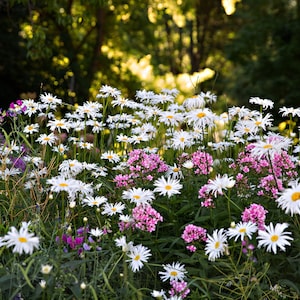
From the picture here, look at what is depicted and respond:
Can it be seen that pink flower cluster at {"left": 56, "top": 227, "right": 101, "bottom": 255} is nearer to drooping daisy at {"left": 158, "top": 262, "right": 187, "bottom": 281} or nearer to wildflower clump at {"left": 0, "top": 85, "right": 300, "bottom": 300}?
wildflower clump at {"left": 0, "top": 85, "right": 300, "bottom": 300}

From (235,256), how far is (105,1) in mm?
4285

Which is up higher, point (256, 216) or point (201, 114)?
point (201, 114)

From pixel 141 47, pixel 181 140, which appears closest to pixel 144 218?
pixel 181 140

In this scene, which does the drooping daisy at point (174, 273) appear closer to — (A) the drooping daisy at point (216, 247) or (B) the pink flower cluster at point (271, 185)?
(A) the drooping daisy at point (216, 247)

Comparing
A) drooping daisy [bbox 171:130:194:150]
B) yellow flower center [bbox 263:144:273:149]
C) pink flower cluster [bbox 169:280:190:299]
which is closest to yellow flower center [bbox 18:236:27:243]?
pink flower cluster [bbox 169:280:190:299]

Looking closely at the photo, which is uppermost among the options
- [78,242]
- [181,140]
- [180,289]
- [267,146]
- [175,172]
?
[267,146]

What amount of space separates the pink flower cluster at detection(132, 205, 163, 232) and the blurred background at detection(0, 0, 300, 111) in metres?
3.55

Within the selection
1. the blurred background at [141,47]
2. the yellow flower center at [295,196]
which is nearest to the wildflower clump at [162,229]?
the yellow flower center at [295,196]

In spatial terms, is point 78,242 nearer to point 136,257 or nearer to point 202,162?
point 136,257

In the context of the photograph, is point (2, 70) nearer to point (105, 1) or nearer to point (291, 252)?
point (105, 1)

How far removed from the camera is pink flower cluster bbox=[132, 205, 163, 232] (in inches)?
88.8

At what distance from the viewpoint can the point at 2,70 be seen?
8234 millimetres

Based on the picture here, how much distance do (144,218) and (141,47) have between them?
10957 mm

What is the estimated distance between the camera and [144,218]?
2.26 meters
